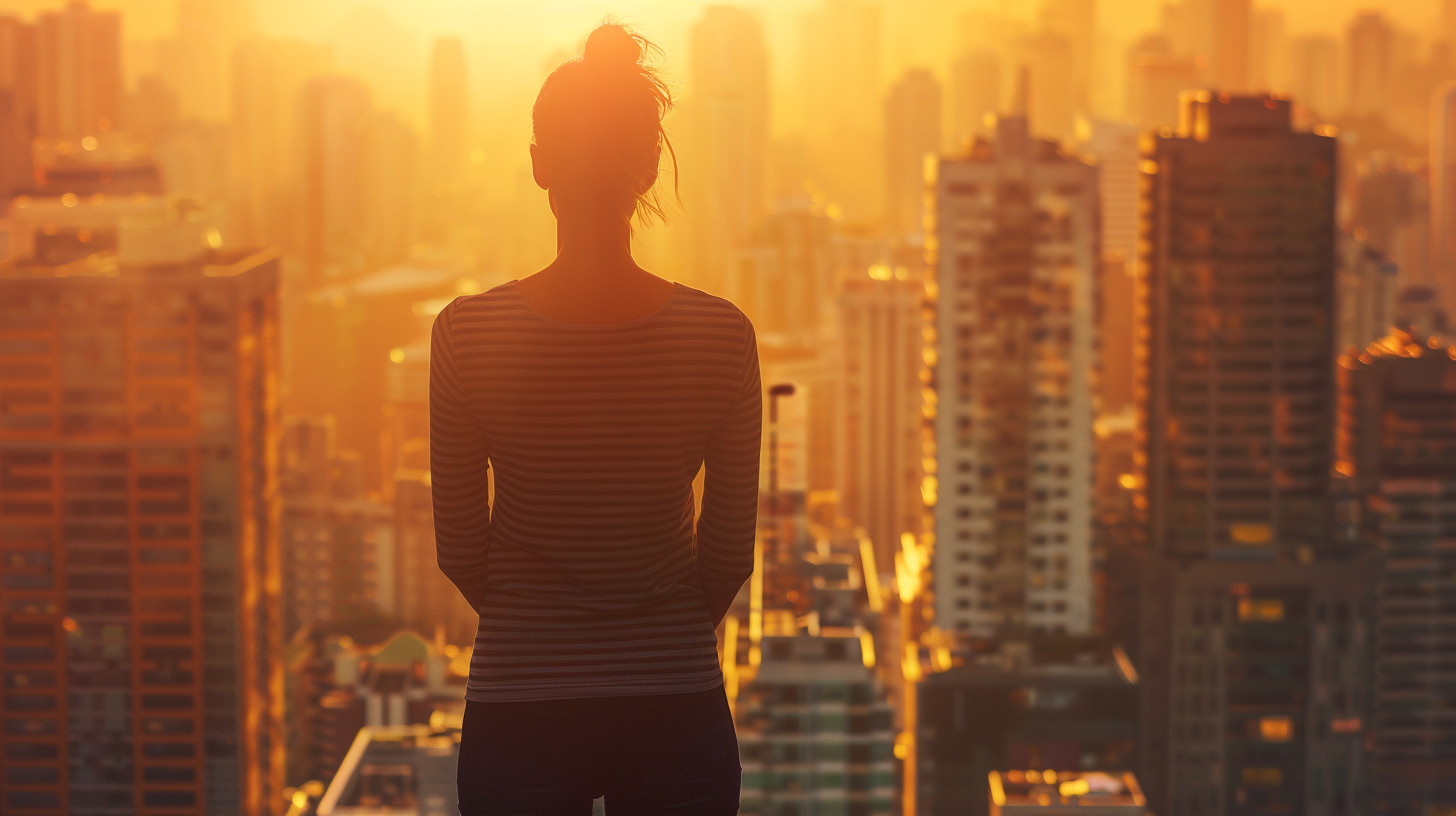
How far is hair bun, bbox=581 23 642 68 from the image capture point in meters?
1.70

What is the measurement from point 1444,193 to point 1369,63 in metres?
5.37

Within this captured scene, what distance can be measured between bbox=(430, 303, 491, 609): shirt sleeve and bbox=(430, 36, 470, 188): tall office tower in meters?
37.5

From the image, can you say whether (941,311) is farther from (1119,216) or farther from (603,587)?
(603,587)

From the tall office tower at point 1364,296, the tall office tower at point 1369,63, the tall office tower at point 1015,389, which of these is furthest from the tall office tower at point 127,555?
the tall office tower at point 1369,63

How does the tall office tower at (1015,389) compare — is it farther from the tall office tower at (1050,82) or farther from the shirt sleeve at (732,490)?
the shirt sleeve at (732,490)

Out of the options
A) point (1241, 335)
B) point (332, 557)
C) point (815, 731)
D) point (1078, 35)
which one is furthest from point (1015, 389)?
point (1078, 35)

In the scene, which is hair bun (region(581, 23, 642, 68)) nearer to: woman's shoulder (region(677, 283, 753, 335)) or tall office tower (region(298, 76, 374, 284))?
woman's shoulder (region(677, 283, 753, 335))

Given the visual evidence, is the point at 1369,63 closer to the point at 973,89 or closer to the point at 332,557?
the point at 973,89

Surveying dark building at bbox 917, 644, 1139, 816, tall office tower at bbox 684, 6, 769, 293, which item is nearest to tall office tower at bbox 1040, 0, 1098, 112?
tall office tower at bbox 684, 6, 769, 293

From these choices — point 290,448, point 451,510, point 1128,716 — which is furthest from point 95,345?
point 451,510

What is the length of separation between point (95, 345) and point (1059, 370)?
12.1 meters

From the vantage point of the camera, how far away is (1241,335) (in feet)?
82.2

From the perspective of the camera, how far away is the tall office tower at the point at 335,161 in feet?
130

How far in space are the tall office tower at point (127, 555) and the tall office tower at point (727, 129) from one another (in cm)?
1649
